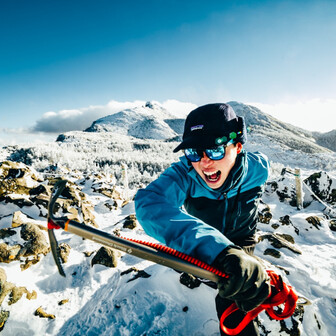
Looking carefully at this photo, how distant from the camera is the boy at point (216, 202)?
1311mm

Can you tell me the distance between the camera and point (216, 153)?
183 cm

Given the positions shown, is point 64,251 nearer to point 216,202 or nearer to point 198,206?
point 198,206

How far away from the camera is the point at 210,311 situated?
2.59 m

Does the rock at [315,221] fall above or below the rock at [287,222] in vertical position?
above

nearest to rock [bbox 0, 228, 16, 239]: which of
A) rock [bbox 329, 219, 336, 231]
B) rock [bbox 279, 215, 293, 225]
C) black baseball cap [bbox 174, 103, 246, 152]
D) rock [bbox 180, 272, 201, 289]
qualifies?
rock [bbox 180, 272, 201, 289]

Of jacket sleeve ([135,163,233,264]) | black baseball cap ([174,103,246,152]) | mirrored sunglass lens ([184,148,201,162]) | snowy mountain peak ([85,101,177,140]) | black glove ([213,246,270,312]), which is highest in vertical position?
black baseball cap ([174,103,246,152])

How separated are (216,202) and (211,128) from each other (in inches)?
33.9

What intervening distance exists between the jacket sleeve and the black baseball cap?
19.1 inches

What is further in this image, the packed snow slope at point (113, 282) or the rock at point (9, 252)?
the rock at point (9, 252)

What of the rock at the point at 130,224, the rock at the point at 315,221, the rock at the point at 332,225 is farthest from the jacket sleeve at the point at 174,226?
the rock at the point at 332,225

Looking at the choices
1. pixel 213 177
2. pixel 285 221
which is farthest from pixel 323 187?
pixel 213 177

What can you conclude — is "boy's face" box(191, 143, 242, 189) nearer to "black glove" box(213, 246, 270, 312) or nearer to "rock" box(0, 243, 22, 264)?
"black glove" box(213, 246, 270, 312)

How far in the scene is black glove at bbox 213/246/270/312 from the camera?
121 centimetres

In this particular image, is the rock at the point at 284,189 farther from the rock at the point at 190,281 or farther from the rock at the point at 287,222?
the rock at the point at 190,281
